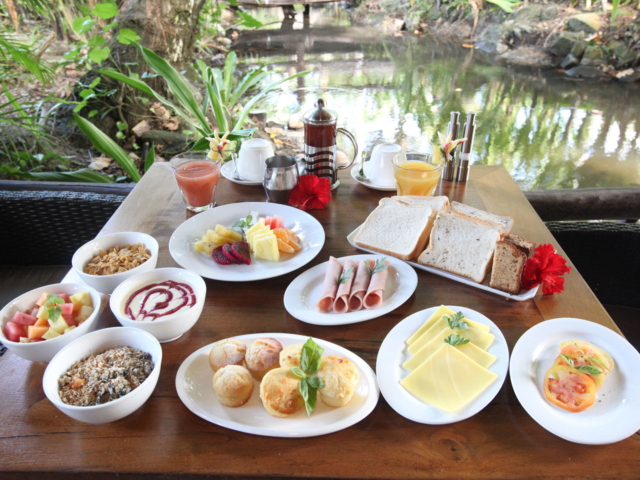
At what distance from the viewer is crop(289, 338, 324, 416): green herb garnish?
32.1 inches

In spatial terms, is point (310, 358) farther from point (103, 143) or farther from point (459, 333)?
point (103, 143)

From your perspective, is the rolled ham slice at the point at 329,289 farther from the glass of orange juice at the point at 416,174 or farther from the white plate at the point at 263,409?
the glass of orange juice at the point at 416,174

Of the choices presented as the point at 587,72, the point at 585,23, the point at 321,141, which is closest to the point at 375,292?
the point at 321,141

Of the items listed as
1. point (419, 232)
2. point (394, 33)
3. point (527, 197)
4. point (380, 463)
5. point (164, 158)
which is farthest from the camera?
point (394, 33)

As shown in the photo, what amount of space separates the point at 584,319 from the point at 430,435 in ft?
1.89

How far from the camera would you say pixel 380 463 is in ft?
2.54

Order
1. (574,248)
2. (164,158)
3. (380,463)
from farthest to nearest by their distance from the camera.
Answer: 1. (164,158)
2. (574,248)
3. (380,463)

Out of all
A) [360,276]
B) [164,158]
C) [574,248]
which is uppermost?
[360,276]

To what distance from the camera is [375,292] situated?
3.74ft

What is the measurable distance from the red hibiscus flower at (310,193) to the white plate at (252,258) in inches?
2.8

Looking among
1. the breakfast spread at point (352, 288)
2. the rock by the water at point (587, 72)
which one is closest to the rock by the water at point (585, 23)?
the rock by the water at point (587, 72)

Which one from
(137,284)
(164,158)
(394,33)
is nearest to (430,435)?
(137,284)

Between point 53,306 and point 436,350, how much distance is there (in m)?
0.89

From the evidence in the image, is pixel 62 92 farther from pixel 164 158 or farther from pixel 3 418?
pixel 3 418
